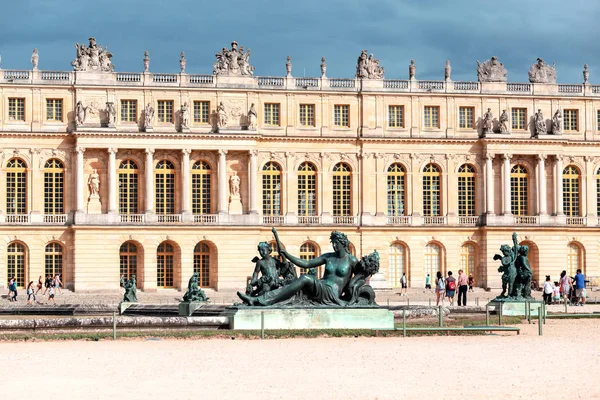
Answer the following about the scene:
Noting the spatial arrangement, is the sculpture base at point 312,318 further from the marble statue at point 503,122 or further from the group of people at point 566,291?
the marble statue at point 503,122

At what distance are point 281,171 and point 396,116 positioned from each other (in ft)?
24.7

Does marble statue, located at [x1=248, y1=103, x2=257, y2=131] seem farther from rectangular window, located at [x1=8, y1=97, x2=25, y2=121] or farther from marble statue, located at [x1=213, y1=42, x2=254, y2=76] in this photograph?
rectangular window, located at [x1=8, y1=97, x2=25, y2=121]

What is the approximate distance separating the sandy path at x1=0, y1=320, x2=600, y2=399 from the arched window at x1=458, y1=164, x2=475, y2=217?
39.9 meters

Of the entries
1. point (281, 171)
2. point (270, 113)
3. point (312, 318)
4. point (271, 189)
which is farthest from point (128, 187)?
point (312, 318)

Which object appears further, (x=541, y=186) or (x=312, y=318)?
(x=541, y=186)

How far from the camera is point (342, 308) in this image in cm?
2519

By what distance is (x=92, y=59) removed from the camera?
198 ft

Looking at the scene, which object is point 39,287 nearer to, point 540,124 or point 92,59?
point 92,59

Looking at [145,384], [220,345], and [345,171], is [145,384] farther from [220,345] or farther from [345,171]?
[345,171]

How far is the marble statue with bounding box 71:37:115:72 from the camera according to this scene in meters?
59.9

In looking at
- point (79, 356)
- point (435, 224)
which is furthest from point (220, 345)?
point (435, 224)

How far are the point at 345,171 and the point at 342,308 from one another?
38202mm

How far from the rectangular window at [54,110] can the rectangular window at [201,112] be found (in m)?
7.49

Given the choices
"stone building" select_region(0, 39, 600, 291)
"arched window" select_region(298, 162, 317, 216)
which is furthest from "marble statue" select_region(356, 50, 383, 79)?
"arched window" select_region(298, 162, 317, 216)
